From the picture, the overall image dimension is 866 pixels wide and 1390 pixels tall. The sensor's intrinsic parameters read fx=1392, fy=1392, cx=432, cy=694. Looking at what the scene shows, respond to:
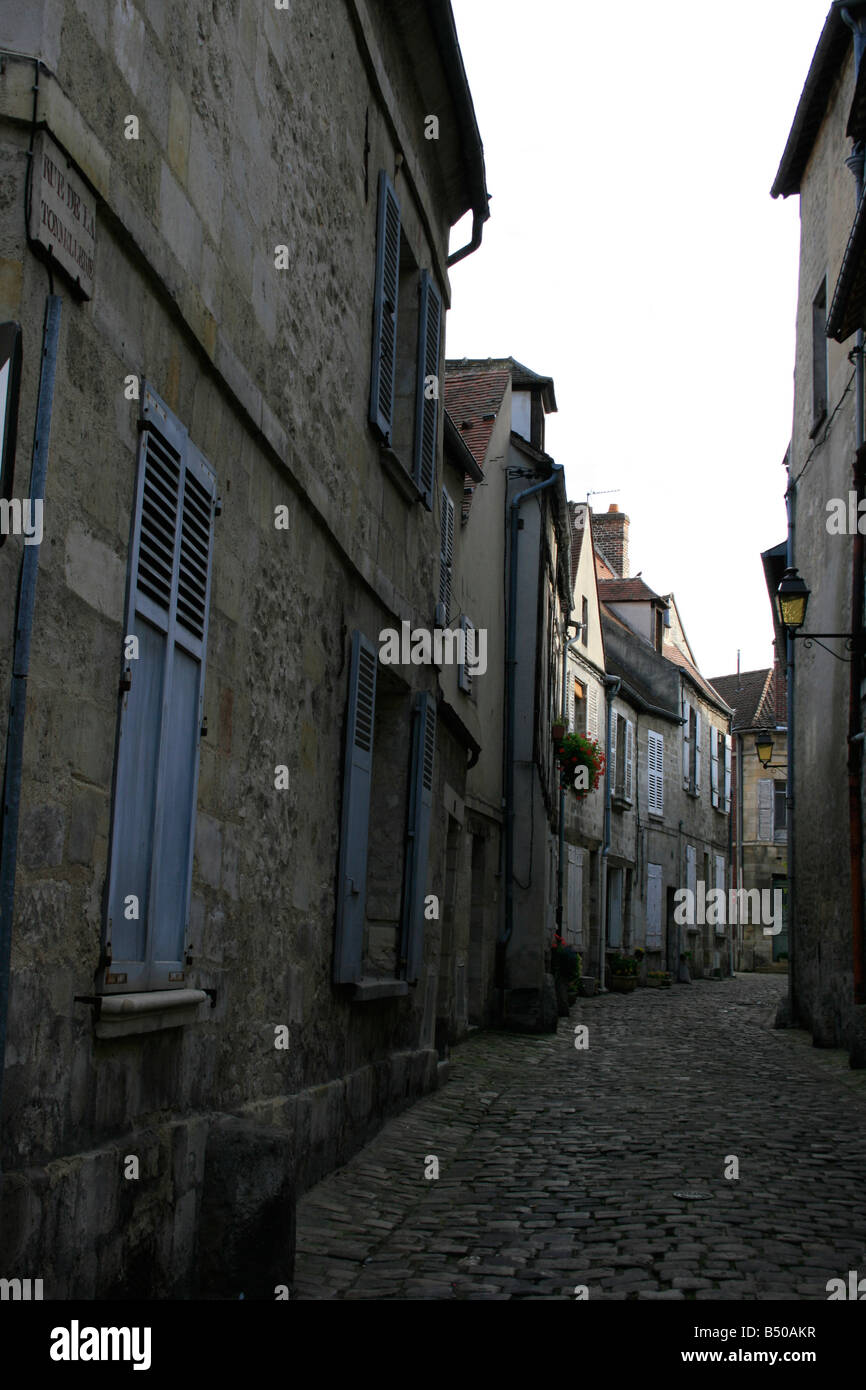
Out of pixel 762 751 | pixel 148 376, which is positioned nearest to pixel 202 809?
pixel 148 376

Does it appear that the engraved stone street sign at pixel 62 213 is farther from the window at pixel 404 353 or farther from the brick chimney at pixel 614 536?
the brick chimney at pixel 614 536

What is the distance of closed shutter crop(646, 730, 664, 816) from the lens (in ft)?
89.0

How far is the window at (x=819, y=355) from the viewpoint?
48.4 feet

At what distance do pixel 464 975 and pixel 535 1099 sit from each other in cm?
397

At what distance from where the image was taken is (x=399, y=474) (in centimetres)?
789

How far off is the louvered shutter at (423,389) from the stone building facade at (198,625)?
2.83 ft

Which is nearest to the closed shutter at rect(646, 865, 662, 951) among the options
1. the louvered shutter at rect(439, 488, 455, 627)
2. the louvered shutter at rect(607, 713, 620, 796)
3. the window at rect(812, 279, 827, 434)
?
the louvered shutter at rect(607, 713, 620, 796)

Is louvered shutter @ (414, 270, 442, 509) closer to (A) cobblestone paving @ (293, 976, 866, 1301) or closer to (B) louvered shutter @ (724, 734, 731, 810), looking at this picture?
(A) cobblestone paving @ (293, 976, 866, 1301)

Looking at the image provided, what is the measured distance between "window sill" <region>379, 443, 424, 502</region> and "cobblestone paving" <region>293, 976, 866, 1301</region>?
11.7 ft

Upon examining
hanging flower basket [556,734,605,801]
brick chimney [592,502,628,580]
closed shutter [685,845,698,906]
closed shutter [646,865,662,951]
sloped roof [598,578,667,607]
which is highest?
brick chimney [592,502,628,580]

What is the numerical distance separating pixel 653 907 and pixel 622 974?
4.20 m

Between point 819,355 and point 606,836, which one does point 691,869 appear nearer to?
point 606,836

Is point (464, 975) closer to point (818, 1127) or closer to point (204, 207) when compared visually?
point (818, 1127)

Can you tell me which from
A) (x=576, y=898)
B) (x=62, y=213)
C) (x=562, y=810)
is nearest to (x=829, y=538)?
(x=562, y=810)
